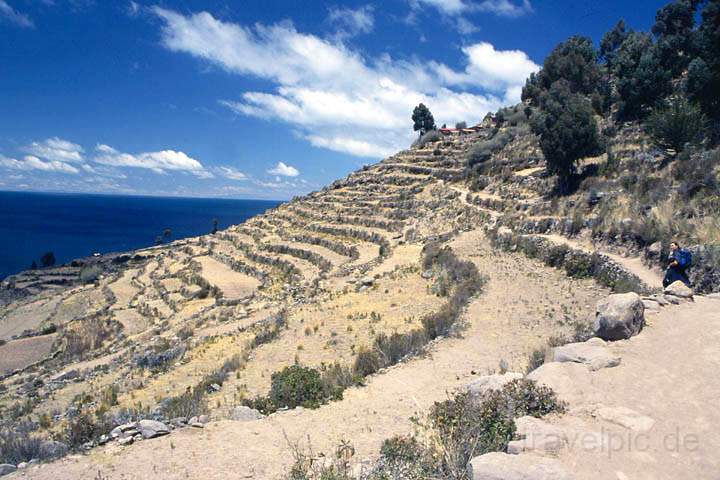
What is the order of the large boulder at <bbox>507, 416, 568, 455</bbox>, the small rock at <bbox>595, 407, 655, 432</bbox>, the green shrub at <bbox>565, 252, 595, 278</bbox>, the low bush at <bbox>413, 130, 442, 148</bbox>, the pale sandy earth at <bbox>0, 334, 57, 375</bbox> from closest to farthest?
the large boulder at <bbox>507, 416, 568, 455</bbox> < the small rock at <bbox>595, 407, 655, 432</bbox> < the green shrub at <bbox>565, 252, 595, 278</bbox> < the pale sandy earth at <bbox>0, 334, 57, 375</bbox> < the low bush at <bbox>413, 130, 442, 148</bbox>

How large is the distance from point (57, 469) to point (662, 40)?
150 ft

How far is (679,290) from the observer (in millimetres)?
10352

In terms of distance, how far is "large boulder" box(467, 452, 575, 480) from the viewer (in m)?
4.38

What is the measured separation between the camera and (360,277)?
22094mm

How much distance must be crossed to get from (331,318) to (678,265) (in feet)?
34.4

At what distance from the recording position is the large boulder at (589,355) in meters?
7.24

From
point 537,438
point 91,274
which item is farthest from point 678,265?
point 91,274

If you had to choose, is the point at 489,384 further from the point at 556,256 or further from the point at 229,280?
the point at 229,280

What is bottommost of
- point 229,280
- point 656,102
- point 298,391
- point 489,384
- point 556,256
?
point 229,280

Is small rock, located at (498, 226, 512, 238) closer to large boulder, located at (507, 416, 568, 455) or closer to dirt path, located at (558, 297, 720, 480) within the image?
dirt path, located at (558, 297, 720, 480)

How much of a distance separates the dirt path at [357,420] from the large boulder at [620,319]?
5.97ft

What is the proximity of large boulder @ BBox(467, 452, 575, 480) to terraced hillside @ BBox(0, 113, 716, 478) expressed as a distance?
7.04 feet

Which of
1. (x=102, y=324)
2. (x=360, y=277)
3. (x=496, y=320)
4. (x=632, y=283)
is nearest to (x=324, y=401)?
(x=496, y=320)

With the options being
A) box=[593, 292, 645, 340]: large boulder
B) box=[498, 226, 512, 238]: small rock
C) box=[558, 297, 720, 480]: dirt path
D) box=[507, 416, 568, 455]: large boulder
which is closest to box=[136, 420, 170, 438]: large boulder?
box=[507, 416, 568, 455]: large boulder
